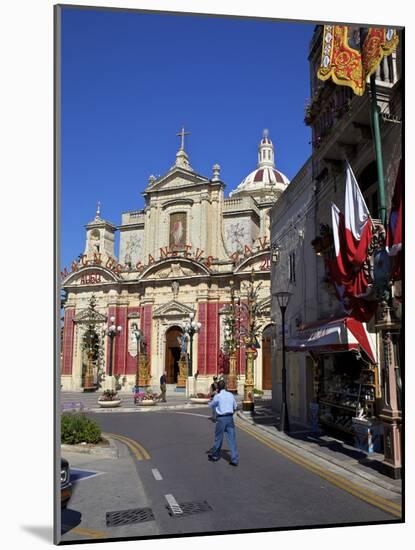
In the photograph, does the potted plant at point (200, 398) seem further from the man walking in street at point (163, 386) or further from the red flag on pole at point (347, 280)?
the red flag on pole at point (347, 280)

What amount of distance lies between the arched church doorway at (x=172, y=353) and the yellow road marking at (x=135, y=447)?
636 cm

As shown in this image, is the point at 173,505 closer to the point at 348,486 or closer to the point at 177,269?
the point at 348,486

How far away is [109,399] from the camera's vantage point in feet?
39.1

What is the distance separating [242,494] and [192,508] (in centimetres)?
80

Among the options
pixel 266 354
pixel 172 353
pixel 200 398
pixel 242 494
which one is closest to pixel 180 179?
pixel 200 398

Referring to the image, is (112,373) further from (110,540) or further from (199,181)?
(110,540)

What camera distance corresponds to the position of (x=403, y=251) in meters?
7.35

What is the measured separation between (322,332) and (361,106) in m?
4.44

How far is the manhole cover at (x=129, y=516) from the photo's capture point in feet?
18.9

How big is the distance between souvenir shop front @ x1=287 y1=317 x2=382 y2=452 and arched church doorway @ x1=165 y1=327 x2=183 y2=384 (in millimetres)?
5978

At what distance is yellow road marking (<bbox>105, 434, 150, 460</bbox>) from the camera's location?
28.9 feet

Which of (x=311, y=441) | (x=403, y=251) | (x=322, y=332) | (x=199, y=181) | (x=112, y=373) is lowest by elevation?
(x=311, y=441)

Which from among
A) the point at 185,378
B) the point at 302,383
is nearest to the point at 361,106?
the point at 302,383

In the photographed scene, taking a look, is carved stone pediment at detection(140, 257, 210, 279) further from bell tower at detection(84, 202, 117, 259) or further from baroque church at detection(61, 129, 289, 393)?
bell tower at detection(84, 202, 117, 259)
